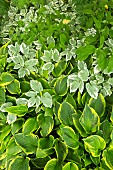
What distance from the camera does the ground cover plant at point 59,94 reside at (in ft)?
4.84

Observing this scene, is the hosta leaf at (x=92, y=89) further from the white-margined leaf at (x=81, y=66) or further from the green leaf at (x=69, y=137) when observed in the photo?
the green leaf at (x=69, y=137)

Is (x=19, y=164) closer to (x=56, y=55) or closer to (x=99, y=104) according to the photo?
(x=99, y=104)

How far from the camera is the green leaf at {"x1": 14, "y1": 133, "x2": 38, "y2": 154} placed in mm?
1525

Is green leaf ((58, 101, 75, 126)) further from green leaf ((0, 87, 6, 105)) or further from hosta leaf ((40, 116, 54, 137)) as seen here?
green leaf ((0, 87, 6, 105))

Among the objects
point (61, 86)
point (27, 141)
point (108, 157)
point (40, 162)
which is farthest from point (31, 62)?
point (108, 157)

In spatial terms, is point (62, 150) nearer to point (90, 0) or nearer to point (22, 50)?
point (22, 50)

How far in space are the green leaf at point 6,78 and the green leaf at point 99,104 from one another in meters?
0.45

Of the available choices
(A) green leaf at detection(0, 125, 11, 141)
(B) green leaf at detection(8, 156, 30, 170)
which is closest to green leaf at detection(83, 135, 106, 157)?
(B) green leaf at detection(8, 156, 30, 170)

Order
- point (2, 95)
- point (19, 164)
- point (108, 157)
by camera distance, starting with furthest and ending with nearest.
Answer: point (2, 95) < point (19, 164) < point (108, 157)

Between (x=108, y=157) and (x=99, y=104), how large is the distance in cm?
27

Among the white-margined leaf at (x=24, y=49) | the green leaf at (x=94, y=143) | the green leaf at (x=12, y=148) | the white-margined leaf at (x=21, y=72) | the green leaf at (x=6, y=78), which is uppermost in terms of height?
Answer: the white-margined leaf at (x=24, y=49)

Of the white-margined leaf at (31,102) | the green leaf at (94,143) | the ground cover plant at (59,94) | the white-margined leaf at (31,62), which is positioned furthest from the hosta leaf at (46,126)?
the white-margined leaf at (31,62)

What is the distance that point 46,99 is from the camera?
156cm

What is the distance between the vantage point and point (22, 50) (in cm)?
171
